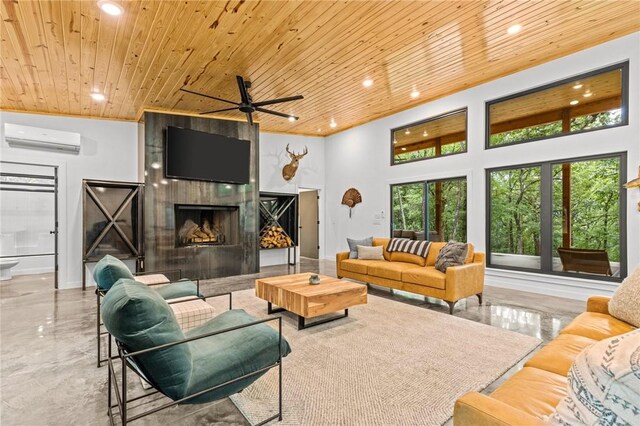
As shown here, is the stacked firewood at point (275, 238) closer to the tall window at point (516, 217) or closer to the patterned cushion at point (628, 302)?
the tall window at point (516, 217)

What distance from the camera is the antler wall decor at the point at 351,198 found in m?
7.98

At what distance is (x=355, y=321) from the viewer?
3.53 metres

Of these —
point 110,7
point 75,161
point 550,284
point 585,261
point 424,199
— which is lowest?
point 550,284

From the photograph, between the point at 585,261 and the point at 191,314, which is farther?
the point at 585,261

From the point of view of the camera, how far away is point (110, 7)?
294 cm

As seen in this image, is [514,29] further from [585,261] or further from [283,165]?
[283,165]

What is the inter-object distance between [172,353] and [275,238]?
20.7 feet

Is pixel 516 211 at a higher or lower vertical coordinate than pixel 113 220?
higher

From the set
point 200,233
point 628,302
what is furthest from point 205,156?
point 628,302

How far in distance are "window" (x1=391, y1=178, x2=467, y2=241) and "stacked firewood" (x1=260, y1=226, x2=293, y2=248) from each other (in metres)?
2.69

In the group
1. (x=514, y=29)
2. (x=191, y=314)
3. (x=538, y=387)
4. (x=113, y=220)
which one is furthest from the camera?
(x=113, y=220)

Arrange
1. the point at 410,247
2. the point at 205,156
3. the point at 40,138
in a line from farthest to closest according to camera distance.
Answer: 1. the point at 205,156
2. the point at 40,138
3. the point at 410,247

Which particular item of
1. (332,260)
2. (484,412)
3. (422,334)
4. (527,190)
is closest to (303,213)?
(332,260)

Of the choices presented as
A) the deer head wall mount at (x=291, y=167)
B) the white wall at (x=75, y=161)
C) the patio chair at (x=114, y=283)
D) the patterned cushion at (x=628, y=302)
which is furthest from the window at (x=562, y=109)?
the white wall at (x=75, y=161)
